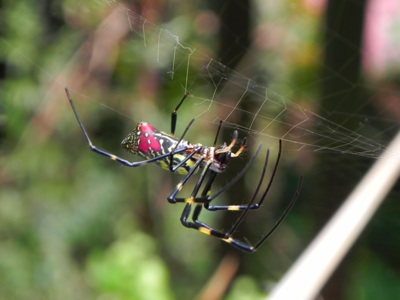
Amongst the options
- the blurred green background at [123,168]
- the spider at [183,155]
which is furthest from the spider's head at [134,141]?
the blurred green background at [123,168]

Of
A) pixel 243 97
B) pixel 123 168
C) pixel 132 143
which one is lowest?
pixel 123 168

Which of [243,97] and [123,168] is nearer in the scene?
[243,97]

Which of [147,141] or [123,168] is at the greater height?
[147,141]

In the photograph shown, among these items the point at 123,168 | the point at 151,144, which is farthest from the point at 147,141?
the point at 123,168

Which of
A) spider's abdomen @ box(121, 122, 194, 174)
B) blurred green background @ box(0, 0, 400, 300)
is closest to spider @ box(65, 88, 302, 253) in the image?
spider's abdomen @ box(121, 122, 194, 174)

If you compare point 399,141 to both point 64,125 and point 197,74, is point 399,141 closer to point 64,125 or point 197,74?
point 197,74

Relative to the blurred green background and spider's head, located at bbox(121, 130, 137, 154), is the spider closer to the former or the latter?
spider's head, located at bbox(121, 130, 137, 154)

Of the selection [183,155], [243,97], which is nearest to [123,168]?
[183,155]

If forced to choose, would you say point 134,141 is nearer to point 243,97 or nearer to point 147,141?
point 147,141

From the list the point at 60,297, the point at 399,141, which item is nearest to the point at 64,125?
the point at 60,297
